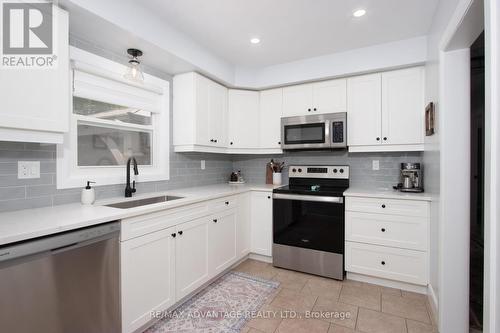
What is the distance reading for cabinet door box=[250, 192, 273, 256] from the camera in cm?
301

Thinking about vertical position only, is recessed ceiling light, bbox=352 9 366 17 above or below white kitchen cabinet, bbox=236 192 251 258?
above

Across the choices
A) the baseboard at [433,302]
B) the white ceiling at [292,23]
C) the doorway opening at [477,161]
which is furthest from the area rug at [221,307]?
the white ceiling at [292,23]

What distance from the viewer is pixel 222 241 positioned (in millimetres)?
2635

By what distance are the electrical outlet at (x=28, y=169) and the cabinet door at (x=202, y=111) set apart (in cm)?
138

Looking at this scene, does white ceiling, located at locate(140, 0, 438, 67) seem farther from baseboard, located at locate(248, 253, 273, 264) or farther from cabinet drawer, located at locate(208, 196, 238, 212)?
baseboard, located at locate(248, 253, 273, 264)

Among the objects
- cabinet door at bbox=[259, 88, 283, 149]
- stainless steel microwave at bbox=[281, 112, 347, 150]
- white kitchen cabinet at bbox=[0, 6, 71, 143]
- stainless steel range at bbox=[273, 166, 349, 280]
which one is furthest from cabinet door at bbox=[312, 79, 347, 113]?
white kitchen cabinet at bbox=[0, 6, 71, 143]

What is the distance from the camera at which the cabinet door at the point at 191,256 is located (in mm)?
2068

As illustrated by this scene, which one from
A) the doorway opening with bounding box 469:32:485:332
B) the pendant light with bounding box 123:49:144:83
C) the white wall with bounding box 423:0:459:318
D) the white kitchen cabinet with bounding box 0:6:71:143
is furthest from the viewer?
the doorway opening with bounding box 469:32:485:332

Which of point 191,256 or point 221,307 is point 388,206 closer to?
point 221,307

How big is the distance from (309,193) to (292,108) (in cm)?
115

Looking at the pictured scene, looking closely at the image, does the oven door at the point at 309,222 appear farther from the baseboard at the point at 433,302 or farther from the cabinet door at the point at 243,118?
the cabinet door at the point at 243,118

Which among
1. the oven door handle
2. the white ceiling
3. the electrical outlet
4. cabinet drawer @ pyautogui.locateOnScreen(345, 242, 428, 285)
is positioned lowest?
cabinet drawer @ pyautogui.locateOnScreen(345, 242, 428, 285)

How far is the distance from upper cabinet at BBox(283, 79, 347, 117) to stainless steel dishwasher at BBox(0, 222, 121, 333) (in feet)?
7.90

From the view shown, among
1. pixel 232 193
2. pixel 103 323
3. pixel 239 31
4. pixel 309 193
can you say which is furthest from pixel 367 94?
pixel 103 323
